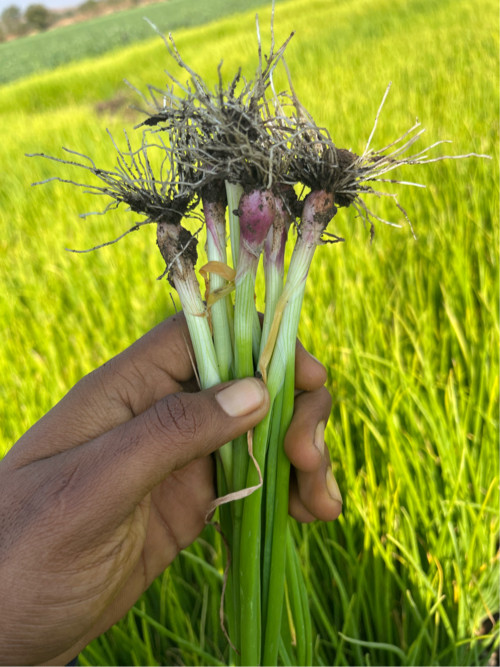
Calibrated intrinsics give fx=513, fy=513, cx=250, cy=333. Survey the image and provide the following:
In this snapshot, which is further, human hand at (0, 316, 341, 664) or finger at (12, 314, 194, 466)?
finger at (12, 314, 194, 466)

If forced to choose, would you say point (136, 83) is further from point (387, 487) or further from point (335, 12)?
point (387, 487)

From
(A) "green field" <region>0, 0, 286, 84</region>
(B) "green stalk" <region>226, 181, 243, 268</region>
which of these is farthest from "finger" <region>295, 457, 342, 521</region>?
(A) "green field" <region>0, 0, 286, 84</region>

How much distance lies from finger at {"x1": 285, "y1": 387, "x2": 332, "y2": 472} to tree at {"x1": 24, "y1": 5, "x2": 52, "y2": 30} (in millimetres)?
49441

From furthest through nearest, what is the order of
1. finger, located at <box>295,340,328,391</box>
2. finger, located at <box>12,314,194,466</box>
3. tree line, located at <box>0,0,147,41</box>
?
tree line, located at <box>0,0,147,41</box>
finger, located at <box>295,340,328,391</box>
finger, located at <box>12,314,194,466</box>

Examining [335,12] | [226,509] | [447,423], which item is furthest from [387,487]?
[335,12]

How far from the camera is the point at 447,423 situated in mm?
1177

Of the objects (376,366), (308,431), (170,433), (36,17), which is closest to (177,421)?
(170,433)

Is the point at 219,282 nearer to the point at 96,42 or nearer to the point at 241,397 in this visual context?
the point at 241,397

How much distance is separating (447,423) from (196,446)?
27.6 inches

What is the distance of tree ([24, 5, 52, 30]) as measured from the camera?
133 ft

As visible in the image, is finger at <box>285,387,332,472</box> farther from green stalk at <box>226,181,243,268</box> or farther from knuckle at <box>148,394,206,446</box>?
green stalk at <box>226,181,243,268</box>

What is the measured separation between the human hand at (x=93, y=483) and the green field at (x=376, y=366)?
0.18 meters

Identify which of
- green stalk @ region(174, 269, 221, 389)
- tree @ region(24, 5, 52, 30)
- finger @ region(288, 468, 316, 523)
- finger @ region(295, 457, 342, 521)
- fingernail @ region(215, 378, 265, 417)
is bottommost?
finger @ region(288, 468, 316, 523)

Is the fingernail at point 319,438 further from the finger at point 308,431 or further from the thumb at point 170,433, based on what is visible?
the thumb at point 170,433
